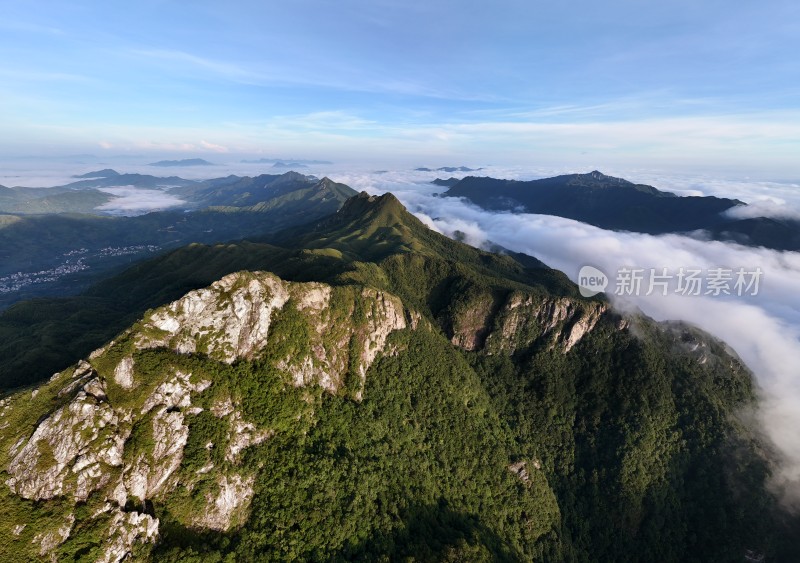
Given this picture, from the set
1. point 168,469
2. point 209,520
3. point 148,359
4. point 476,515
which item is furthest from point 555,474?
point 148,359

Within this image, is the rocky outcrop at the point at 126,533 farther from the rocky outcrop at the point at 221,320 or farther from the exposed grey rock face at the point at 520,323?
the exposed grey rock face at the point at 520,323

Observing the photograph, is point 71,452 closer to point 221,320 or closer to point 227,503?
point 227,503

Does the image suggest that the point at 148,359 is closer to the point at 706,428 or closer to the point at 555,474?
the point at 555,474

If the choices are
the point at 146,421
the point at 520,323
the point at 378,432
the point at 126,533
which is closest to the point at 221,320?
the point at 146,421

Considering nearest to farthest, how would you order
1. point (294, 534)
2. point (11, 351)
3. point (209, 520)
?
1. point (209, 520)
2. point (294, 534)
3. point (11, 351)

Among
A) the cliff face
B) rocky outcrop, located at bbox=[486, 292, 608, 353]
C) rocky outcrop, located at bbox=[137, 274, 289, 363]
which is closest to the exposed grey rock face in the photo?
rocky outcrop, located at bbox=[486, 292, 608, 353]

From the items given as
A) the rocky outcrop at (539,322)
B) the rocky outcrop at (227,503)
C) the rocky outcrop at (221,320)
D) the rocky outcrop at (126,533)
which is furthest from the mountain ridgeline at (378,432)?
the rocky outcrop at (539,322)

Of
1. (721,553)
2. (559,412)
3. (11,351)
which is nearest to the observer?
(11,351)
